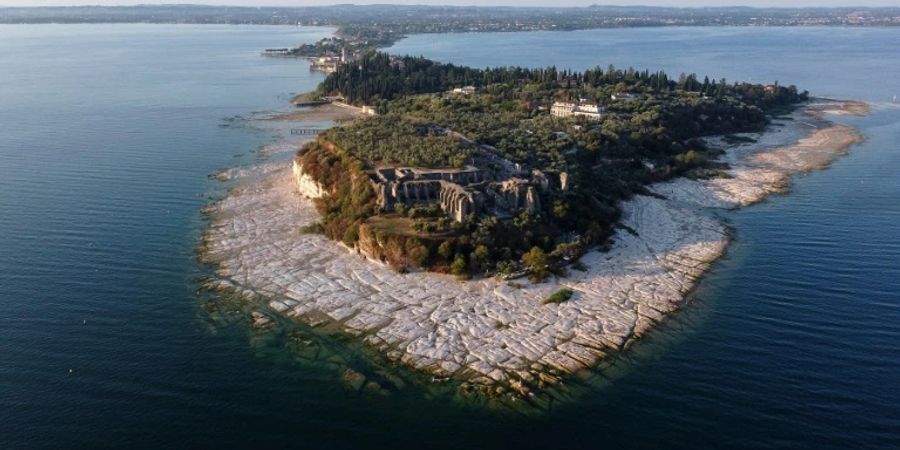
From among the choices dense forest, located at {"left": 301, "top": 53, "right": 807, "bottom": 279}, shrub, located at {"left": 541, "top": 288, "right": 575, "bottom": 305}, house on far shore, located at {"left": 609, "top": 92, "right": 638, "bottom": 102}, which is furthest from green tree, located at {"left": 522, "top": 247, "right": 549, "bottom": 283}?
house on far shore, located at {"left": 609, "top": 92, "right": 638, "bottom": 102}

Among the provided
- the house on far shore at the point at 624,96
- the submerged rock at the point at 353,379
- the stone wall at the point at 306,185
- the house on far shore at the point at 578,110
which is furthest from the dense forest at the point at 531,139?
the submerged rock at the point at 353,379

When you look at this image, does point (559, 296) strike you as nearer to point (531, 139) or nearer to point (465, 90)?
point (531, 139)

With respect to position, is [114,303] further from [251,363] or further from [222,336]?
[251,363]

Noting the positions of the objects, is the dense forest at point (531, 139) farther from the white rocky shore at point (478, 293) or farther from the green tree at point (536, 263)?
the white rocky shore at point (478, 293)

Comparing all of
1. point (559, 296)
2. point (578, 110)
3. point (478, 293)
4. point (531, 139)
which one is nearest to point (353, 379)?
point (478, 293)

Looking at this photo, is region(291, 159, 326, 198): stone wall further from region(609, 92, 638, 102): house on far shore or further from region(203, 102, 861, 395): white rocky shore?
region(609, 92, 638, 102): house on far shore

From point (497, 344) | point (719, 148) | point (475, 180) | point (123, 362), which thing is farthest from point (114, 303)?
point (719, 148)
